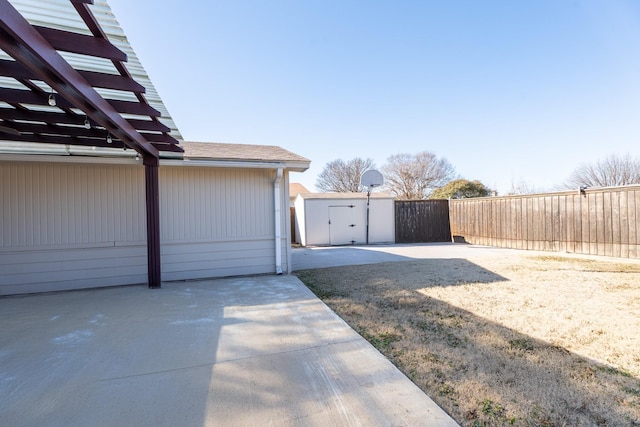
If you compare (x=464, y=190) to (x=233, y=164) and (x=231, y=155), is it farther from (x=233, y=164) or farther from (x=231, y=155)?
(x=233, y=164)

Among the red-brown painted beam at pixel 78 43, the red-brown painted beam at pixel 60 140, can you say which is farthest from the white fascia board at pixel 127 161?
the red-brown painted beam at pixel 78 43

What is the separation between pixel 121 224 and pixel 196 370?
4.02 meters

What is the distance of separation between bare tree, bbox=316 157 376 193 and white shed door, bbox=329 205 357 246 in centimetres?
1560

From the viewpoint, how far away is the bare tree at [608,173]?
15.7 metres

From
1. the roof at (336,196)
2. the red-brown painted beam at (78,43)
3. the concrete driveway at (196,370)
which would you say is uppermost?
the red-brown painted beam at (78,43)

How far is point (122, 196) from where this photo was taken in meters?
5.19

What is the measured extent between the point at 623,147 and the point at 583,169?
2.54m

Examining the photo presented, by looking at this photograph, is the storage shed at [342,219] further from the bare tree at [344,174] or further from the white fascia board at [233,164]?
the bare tree at [344,174]

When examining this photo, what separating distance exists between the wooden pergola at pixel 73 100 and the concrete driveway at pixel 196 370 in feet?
6.01

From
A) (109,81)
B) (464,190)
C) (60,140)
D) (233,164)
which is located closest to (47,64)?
(109,81)

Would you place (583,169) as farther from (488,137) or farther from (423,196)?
(423,196)

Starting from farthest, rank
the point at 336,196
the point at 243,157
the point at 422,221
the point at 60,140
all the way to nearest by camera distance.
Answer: the point at 422,221, the point at 336,196, the point at 243,157, the point at 60,140

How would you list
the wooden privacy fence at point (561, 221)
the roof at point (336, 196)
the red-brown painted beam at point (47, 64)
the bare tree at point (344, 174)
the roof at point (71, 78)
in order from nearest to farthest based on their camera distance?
1. the red-brown painted beam at point (47, 64)
2. the roof at point (71, 78)
3. the wooden privacy fence at point (561, 221)
4. the roof at point (336, 196)
5. the bare tree at point (344, 174)

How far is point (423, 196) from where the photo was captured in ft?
84.8
